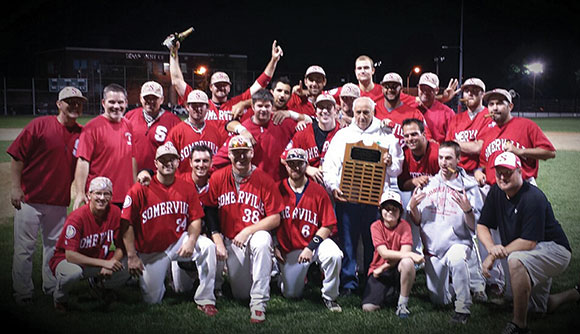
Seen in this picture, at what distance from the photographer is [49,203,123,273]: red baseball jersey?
4.95 meters

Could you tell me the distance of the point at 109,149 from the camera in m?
5.63

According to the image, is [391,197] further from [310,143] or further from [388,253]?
[310,143]

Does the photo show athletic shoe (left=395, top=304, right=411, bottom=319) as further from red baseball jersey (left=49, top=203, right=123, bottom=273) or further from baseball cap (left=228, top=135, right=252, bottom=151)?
red baseball jersey (left=49, top=203, right=123, bottom=273)

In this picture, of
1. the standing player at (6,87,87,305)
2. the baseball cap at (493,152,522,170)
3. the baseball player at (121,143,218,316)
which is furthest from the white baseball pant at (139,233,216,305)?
the baseball cap at (493,152,522,170)

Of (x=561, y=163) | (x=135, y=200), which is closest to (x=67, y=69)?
(x=561, y=163)

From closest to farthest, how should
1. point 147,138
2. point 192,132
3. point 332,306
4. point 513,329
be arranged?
1. point 513,329
2. point 332,306
3. point 192,132
4. point 147,138

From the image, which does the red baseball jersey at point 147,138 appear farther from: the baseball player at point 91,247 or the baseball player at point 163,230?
the baseball player at point 91,247

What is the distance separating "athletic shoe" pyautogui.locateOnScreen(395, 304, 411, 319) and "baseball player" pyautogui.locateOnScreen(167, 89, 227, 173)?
2.86m

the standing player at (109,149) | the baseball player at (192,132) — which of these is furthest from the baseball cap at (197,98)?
the standing player at (109,149)

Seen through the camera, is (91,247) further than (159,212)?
No

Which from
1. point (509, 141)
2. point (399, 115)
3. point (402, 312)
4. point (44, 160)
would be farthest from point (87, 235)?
point (509, 141)

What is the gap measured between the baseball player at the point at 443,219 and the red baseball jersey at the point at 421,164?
36 centimetres

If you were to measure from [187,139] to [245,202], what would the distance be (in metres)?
1.26

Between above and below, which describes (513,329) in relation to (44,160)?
below
